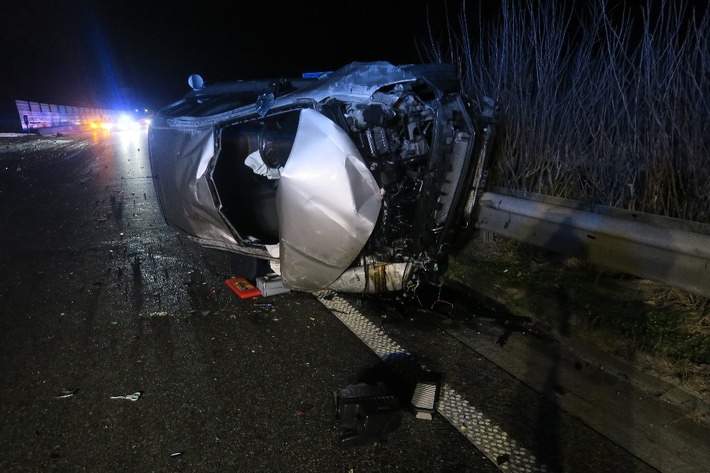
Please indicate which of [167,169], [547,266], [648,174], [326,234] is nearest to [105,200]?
[167,169]

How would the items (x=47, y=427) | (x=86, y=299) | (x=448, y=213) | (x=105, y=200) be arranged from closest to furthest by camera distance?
1. (x=47, y=427)
2. (x=448, y=213)
3. (x=86, y=299)
4. (x=105, y=200)

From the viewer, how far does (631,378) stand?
8.59 ft

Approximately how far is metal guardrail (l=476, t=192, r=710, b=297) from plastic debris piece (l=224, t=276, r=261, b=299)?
2167mm

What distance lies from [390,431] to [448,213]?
5.64 ft

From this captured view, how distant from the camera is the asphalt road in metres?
2.07

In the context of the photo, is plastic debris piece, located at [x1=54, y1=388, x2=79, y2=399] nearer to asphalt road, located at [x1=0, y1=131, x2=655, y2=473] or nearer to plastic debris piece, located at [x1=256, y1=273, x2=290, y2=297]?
asphalt road, located at [x1=0, y1=131, x2=655, y2=473]

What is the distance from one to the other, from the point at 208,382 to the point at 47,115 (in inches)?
1658

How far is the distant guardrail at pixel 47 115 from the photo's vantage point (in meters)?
30.6

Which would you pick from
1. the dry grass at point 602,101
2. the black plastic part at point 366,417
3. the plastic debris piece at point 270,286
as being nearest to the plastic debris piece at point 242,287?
the plastic debris piece at point 270,286

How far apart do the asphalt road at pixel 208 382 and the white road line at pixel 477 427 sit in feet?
0.05

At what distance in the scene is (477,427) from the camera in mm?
2260

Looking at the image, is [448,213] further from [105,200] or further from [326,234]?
[105,200]

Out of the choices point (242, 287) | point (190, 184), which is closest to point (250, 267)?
point (242, 287)

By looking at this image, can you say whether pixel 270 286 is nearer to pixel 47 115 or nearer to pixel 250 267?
pixel 250 267
